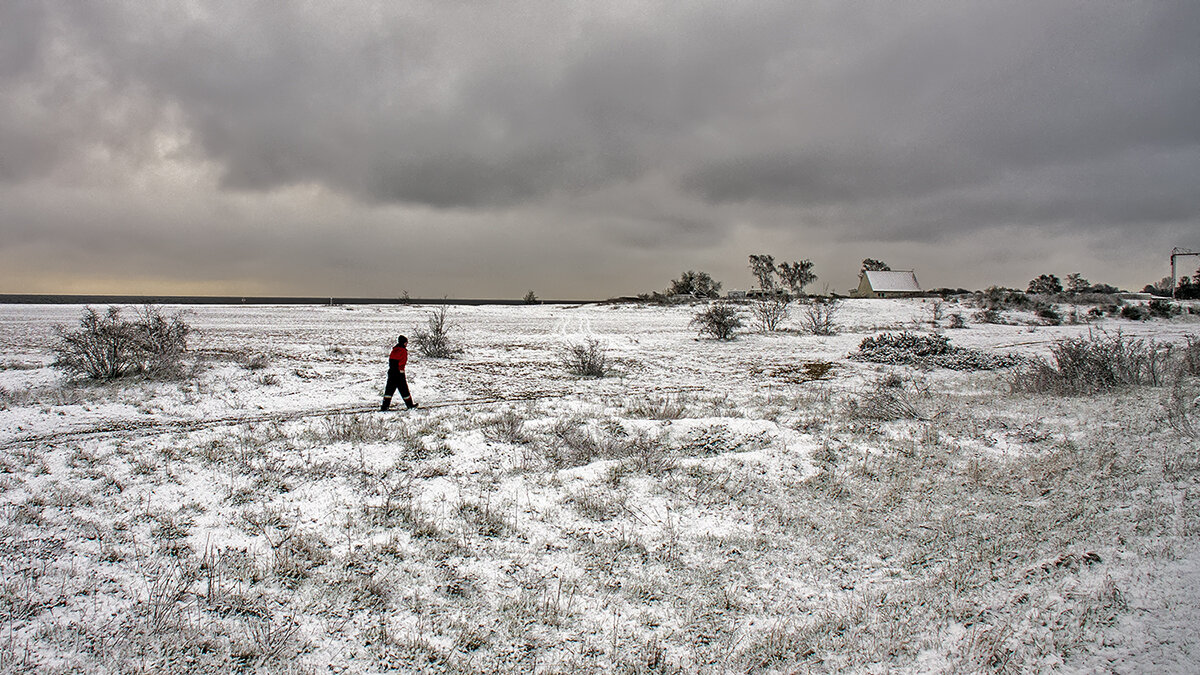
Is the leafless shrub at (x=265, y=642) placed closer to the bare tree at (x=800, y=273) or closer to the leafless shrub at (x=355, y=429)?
the leafless shrub at (x=355, y=429)

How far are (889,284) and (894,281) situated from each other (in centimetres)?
116

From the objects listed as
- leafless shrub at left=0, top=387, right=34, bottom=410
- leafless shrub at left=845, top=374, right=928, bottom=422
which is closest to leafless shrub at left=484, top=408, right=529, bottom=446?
leafless shrub at left=845, top=374, right=928, bottom=422

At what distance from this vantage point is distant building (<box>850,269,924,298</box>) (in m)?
65.7

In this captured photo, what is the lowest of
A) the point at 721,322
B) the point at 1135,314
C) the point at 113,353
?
the point at 113,353

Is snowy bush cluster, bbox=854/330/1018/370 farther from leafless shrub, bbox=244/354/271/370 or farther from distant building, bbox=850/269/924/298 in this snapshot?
distant building, bbox=850/269/924/298

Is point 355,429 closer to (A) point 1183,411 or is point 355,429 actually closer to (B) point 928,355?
(A) point 1183,411

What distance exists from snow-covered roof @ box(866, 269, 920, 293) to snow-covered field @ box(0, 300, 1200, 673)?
63679 mm

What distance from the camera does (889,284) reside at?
6725 cm

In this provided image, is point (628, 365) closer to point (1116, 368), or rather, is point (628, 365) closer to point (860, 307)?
point (1116, 368)

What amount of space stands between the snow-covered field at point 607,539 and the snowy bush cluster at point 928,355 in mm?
5276

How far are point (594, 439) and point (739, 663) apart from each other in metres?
4.24

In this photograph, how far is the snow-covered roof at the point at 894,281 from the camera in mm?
66312

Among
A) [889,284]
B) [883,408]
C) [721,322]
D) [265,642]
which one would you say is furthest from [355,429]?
Answer: [889,284]

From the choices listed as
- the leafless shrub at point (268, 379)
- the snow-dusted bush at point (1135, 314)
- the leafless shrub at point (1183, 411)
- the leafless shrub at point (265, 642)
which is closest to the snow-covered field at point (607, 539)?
the leafless shrub at point (265, 642)
